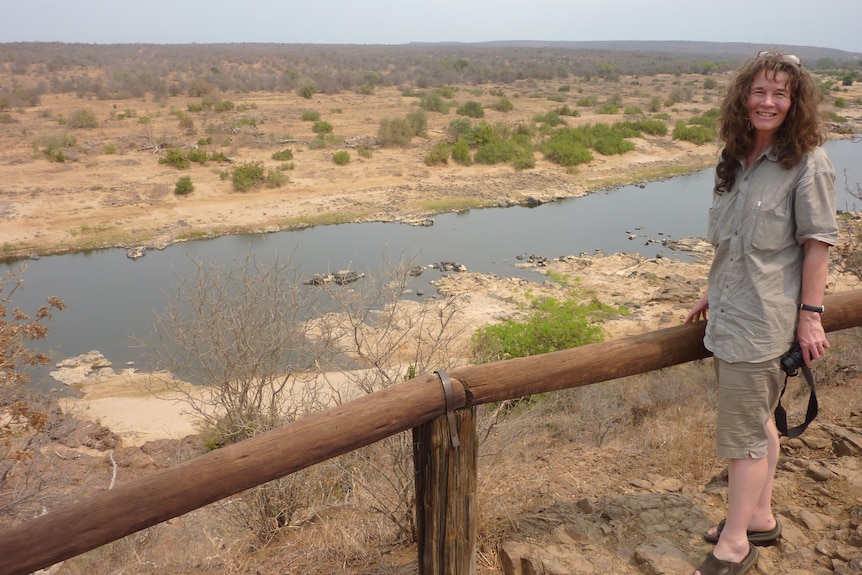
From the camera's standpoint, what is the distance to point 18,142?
22.0 m

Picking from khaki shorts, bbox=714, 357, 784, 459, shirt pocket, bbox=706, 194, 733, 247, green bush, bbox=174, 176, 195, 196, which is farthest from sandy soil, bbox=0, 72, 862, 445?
shirt pocket, bbox=706, 194, 733, 247

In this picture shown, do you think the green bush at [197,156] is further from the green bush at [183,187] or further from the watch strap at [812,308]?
the watch strap at [812,308]

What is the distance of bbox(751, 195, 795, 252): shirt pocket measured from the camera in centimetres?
197

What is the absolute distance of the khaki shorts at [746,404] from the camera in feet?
6.86

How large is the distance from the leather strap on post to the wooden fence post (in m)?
0.01

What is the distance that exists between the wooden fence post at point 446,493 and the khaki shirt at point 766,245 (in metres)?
0.85

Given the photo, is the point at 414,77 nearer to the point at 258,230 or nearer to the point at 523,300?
the point at 258,230

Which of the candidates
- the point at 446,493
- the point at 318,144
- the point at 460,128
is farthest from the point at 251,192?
the point at 446,493

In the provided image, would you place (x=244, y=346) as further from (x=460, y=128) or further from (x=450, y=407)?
(x=460, y=128)

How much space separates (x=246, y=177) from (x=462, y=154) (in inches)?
276

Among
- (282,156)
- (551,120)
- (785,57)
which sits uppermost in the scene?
(785,57)

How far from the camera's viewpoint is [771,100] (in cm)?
198

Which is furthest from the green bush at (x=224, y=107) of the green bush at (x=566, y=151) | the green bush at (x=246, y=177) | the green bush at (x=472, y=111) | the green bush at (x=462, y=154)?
the green bush at (x=566, y=151)

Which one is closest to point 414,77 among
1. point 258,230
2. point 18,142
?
point 18,142
